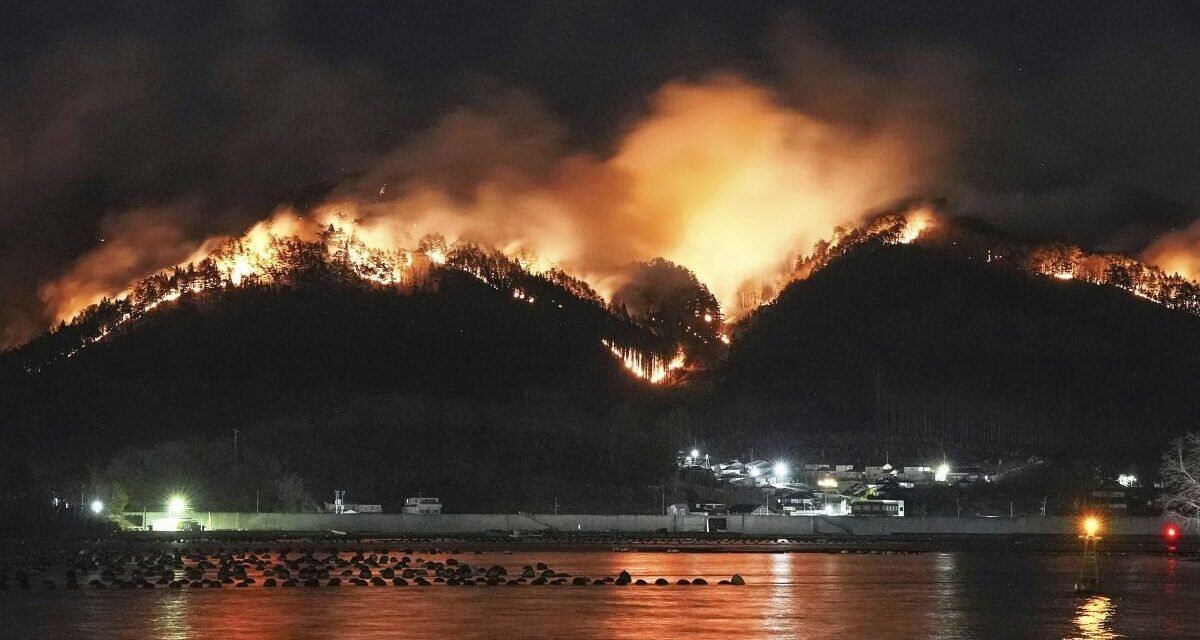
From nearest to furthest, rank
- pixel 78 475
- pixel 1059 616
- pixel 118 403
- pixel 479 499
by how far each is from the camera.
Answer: pixel 1059 616, pixel 78 475, pixel 479 499, pixel 118 403

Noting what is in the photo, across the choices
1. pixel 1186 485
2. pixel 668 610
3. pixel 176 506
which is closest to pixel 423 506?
pixel 176 506

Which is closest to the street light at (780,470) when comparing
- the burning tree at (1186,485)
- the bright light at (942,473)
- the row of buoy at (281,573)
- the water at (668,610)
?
the bright light at (942,473)

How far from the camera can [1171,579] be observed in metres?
69.2

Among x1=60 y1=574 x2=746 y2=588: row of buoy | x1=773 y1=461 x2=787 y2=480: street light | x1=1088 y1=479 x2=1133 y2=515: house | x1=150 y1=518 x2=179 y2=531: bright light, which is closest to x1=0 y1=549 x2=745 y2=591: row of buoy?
x1=60 y1=574 x2=746 y2=588: row of buoy

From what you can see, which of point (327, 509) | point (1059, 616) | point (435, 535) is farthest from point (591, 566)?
point (327, 509)

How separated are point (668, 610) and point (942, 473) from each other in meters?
126

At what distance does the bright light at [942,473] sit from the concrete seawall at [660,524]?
4074 centimetres

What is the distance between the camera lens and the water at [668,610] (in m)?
44.7

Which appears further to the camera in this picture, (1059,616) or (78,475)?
(78,475)

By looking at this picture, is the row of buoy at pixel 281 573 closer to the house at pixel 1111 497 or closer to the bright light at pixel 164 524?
the bright light at pixel 164 524

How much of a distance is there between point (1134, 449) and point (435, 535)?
309 feet

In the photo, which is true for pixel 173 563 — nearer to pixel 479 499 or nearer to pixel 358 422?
pixel 479 499

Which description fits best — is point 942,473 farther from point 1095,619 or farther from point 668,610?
point 668,610

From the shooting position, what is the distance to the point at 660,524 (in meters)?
134
